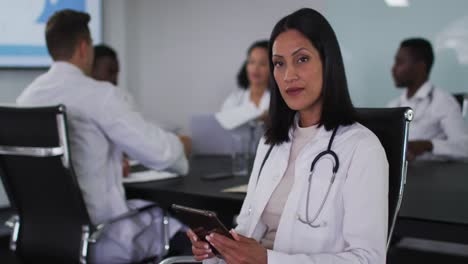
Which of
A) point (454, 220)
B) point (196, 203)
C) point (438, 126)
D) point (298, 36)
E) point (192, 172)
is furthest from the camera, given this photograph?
point (438, 126)

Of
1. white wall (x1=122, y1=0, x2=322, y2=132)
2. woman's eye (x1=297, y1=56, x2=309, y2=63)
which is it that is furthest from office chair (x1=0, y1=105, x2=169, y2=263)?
white wall (x1=122, y1=0, x2=322, y2=132)

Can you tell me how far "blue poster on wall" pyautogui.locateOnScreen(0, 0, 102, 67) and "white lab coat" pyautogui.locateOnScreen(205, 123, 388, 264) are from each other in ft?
9.56

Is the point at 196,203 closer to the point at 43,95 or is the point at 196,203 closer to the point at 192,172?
the point at 192,172

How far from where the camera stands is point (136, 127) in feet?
7.65

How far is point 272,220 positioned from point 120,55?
141 inches

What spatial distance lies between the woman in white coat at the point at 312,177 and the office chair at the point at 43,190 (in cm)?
67

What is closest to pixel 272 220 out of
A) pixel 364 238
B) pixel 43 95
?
pixel 364 238

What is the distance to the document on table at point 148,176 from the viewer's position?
251 cm

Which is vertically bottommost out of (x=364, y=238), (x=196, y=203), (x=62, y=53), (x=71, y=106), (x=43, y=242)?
(x=43, y=242)

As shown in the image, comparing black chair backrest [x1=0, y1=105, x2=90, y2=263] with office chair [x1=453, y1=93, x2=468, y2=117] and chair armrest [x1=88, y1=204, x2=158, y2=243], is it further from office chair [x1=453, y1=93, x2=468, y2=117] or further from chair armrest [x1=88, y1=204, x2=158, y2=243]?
office chair [x1=453, y1=93, x2=468, y2=117]

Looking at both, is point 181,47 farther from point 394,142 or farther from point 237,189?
point 394,142

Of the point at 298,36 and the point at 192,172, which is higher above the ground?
the point at 298,36

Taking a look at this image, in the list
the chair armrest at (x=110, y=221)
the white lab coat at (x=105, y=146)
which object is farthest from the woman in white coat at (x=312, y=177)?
the white lab coat at (x=105, y=146)

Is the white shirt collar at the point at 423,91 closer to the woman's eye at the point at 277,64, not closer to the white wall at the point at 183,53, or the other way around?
the white wall at the point at 183,53
